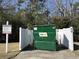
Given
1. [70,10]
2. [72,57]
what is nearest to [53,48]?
[72,57]

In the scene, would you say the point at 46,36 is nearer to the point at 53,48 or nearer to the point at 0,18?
the point at 53,48

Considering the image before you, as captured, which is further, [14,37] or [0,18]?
[14,37]

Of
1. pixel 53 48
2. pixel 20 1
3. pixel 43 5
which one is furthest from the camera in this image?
pixel 43 5

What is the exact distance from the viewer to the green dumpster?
18.7 m

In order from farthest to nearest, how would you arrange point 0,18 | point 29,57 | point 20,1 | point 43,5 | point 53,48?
point 43,5 → point 20,1 → point 0,18 → point 53,48 → point 29,57

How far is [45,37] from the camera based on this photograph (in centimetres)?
1892

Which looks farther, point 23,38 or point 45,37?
point 23,38

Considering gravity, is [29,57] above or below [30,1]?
below

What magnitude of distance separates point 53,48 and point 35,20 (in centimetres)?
2370

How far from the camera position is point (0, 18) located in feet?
107

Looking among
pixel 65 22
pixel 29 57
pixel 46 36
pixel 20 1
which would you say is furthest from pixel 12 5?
pixel 29 57

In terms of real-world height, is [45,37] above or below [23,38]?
above

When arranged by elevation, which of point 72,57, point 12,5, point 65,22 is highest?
point 12,5

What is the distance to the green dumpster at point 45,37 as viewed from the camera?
61.4ft
